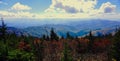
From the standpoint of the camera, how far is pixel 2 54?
46.2 m

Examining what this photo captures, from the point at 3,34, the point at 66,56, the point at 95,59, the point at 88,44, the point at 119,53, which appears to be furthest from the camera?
the point at 88,44

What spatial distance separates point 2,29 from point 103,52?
68188 millimetres

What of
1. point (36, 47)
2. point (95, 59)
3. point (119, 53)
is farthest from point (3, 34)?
point (95, 59)

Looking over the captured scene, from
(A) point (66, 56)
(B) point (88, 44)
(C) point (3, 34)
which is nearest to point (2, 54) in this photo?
(A) point (66, 56)

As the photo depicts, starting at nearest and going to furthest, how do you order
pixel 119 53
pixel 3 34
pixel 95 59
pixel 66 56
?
pixel 119 53, pixel 66 56, pixel 3 34, pixel 95 59

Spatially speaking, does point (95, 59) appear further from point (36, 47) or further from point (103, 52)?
point (36, 47)

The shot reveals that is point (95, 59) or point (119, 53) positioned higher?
point (119, 53)

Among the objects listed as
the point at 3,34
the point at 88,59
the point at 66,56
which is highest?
the point at 3,34

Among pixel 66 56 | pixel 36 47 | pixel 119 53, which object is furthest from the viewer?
pixel 36 47

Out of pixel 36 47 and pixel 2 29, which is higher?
pixel 2 29

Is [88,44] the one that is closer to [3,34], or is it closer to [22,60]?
[3,34]

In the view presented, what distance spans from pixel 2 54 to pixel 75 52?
252 ft

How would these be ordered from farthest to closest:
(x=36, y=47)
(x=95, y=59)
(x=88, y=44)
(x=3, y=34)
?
1. (x=88, y=44)
2. (x=95, y=59)
3. (x=36, y=47)
4. (x=3, y=34)

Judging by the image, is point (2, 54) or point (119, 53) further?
point (119, 53)
